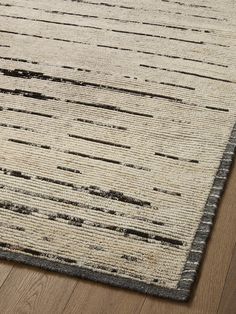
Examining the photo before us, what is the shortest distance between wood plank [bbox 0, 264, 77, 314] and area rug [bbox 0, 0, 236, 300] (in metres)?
0.02

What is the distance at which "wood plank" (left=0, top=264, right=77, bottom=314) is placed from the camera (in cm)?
105

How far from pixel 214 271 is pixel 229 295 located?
0.19ft

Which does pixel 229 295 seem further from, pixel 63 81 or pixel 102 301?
pixel 63 81

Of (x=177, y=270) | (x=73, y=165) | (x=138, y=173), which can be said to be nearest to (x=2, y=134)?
(x=73, y=165)

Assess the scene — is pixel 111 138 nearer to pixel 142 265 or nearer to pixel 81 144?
pixel 81 144

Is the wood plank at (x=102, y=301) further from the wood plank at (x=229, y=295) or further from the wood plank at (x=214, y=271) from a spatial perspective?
the wood plank at (x=229, y=295)

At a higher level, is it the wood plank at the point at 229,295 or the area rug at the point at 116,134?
the area rug at the point at 116,134

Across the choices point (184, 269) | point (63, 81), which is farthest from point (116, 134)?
point (184, 269)

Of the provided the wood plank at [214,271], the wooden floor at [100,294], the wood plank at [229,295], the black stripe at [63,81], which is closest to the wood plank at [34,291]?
the wooden floor at [100,294]

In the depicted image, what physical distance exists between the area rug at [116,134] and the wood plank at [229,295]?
0.07 metres

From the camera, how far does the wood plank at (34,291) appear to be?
1.05 metres

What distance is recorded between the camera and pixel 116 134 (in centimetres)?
137

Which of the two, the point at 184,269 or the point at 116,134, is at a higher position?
the point at 116,134

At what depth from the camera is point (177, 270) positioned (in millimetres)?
1088
